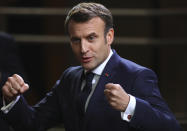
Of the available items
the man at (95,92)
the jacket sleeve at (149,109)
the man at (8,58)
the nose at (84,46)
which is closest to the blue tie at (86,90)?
the man at (95,92)

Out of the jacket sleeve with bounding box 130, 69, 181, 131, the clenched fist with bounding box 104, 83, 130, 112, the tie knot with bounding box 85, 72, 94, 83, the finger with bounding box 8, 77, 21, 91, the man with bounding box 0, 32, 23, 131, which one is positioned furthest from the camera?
the man with bounding box 0, 32, 23, 131

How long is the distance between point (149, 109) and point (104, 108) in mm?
262

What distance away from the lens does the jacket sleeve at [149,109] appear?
2336 millimetres

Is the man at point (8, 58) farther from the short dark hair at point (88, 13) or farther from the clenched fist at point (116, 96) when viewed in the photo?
the clenched fist at point (116, 96)

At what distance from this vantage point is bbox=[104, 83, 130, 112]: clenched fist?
7.29ft

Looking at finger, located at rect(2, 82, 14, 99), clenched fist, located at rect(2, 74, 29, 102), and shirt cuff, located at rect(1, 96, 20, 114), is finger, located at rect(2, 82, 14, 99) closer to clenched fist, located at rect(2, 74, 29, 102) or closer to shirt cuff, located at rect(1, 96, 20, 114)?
clenched fist, located at rect(2, 74, 29, 102)

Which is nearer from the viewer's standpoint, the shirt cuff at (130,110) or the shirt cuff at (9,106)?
the shirt cuff at (130,110)

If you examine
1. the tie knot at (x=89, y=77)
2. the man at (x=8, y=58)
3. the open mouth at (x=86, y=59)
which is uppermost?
the open mouth at (x=86, y=59)

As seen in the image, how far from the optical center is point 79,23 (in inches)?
99.5

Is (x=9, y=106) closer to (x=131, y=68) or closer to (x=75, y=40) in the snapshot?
(x=75, y=40)

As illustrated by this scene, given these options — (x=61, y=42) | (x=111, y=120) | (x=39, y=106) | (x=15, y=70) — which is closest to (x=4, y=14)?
(x=61, y=42)

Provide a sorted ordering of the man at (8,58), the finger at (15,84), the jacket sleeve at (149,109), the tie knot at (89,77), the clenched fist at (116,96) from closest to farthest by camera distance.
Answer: the clenched fist at (116,96)
the jacket sleeve at (149,109)
the finger at (15,84)
the tie knot at (89,77)
the man at (8,58)

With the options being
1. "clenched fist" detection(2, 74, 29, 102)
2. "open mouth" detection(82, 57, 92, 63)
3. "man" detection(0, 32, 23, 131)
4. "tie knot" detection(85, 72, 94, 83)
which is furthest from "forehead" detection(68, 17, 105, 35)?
"man" detection(0, 32, 23, 131)

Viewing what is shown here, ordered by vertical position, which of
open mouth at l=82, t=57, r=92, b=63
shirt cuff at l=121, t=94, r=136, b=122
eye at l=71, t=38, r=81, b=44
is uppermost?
eye at l=71, t=38, r=81, b=44
